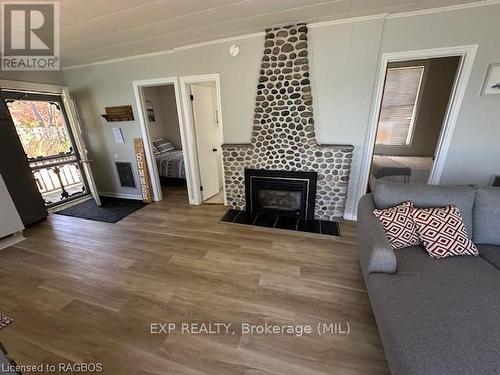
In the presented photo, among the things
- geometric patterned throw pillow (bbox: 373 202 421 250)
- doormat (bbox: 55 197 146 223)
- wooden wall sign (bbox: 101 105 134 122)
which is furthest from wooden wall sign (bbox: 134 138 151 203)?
geometric patterned throw pillow (bbox: 373 202 421 250)

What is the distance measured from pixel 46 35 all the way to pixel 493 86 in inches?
198

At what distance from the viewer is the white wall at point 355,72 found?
7.23 ft

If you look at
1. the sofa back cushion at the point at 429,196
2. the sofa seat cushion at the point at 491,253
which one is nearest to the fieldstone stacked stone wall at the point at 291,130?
the sofa back cushion at the point at 429,196

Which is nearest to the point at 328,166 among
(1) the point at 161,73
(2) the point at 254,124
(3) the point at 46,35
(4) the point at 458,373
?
(2) the point at 254,124

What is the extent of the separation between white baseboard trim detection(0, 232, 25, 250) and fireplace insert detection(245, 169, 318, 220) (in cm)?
330

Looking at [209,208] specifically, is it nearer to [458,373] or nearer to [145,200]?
[145,200]

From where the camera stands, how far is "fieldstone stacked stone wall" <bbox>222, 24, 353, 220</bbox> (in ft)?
8.76

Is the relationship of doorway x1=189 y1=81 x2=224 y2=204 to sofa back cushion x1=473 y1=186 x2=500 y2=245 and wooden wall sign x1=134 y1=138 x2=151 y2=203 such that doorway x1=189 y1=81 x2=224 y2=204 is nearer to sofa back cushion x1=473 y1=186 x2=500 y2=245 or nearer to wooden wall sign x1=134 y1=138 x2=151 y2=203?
wooden wall sign x1=134 y1=138 x2=151 y2=203

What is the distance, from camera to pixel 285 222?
3.15m

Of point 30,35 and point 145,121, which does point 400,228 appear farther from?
point 30,35

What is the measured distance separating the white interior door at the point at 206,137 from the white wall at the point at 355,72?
522 millimetres

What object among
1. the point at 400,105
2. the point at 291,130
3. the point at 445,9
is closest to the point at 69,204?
the point at 291,130

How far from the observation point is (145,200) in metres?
4.11

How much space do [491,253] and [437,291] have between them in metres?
0.80
